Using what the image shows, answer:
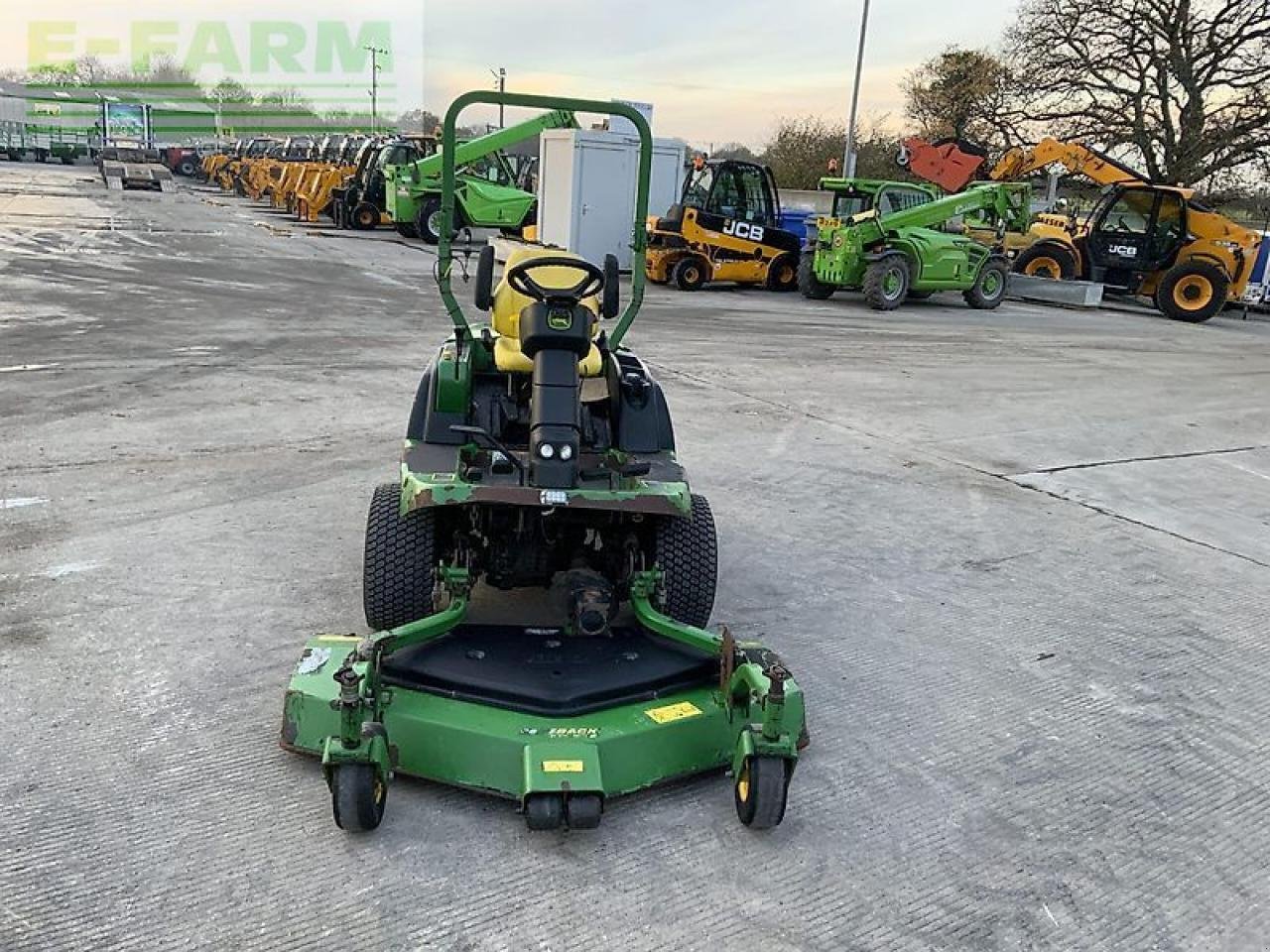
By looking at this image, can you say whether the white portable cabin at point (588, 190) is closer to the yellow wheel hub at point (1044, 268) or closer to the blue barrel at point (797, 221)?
the blue barrel at point (797, 221)

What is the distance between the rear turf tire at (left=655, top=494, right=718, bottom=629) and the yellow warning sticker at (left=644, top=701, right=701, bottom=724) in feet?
1.91

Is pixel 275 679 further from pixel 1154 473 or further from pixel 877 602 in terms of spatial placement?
pixel 1154 473

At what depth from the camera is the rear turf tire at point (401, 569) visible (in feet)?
11.1

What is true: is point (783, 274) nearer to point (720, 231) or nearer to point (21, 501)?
point (720, 231)

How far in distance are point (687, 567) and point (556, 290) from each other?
1.02 meters

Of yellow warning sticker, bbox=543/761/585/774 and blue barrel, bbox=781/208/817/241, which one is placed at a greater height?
blue barrel, bbox=781/208/817/241

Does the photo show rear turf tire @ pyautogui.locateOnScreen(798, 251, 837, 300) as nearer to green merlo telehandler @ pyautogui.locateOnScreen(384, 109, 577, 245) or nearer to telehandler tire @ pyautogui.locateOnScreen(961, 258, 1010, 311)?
telehandler tire @ pyautogui.locateOnScreen(961, 258, 1010, 311)

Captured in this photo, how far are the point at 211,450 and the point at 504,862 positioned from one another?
3.91 m

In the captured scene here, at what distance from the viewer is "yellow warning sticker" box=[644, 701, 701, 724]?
2.86 metres

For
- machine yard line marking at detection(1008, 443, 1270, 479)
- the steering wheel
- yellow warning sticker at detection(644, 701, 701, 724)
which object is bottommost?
machine yard line marking at detection(1008, 443, 1270, 479)

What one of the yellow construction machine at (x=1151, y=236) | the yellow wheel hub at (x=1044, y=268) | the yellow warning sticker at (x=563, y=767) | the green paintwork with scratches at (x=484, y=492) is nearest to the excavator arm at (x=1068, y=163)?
the yellow construction machine at (x=1151, y=236)

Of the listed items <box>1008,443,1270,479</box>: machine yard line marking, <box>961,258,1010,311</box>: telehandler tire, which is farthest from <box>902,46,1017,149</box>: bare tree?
<box>1008,443,1270,479</box>: machine yard line marking

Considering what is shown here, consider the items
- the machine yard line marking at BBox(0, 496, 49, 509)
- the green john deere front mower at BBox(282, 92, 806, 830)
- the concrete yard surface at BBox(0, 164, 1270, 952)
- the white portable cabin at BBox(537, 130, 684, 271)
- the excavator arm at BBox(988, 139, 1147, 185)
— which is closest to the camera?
the concrete yard surface at BBox(0, 164, 1270, 952)

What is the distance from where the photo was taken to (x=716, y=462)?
6074mm
